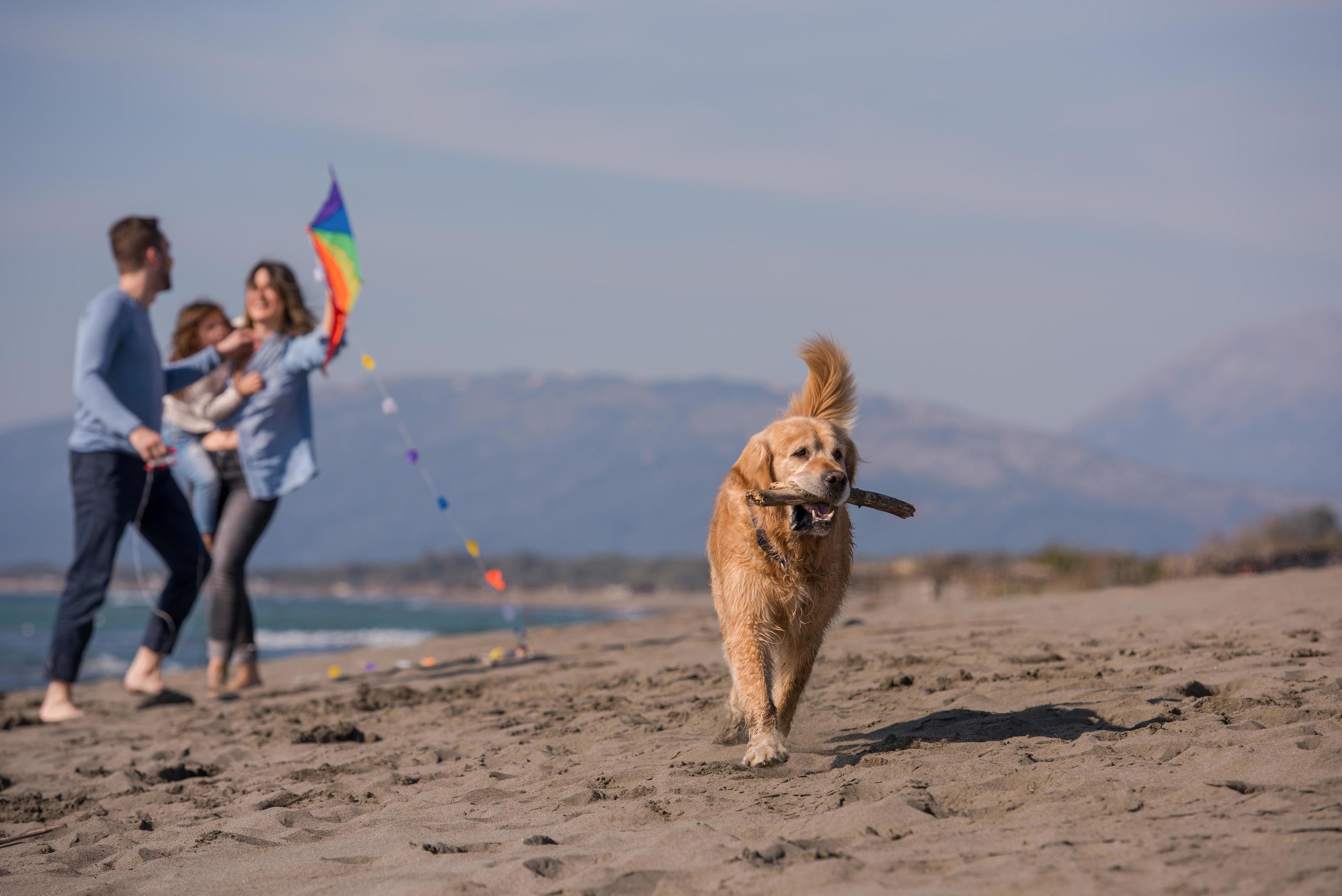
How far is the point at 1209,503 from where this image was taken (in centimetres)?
18088

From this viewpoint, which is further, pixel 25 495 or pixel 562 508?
pixel 25 495

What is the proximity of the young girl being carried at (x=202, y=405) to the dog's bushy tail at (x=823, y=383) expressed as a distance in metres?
4.45

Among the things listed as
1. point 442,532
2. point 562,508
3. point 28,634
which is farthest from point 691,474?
point 28,634

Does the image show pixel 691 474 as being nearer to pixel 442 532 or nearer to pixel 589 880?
pixel 442 532

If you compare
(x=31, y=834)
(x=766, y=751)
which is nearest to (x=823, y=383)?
(x=766, y=751)

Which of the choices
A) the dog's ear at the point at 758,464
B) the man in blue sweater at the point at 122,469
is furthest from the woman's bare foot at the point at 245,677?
the dog's ear at the point at 758,464

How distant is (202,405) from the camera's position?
838 cm

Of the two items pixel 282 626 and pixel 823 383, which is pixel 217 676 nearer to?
pixel 823 383

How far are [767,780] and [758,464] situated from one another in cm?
142

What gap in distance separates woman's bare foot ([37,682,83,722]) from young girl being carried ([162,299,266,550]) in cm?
133

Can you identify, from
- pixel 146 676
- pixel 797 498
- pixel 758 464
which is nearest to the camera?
pixel 797 498

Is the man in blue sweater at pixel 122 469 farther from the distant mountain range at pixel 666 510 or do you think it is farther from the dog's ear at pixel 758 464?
the distant mountain range at pixel 666 510

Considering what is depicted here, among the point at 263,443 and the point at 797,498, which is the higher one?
the point at 263,443

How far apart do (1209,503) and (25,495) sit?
200143 millimetres
